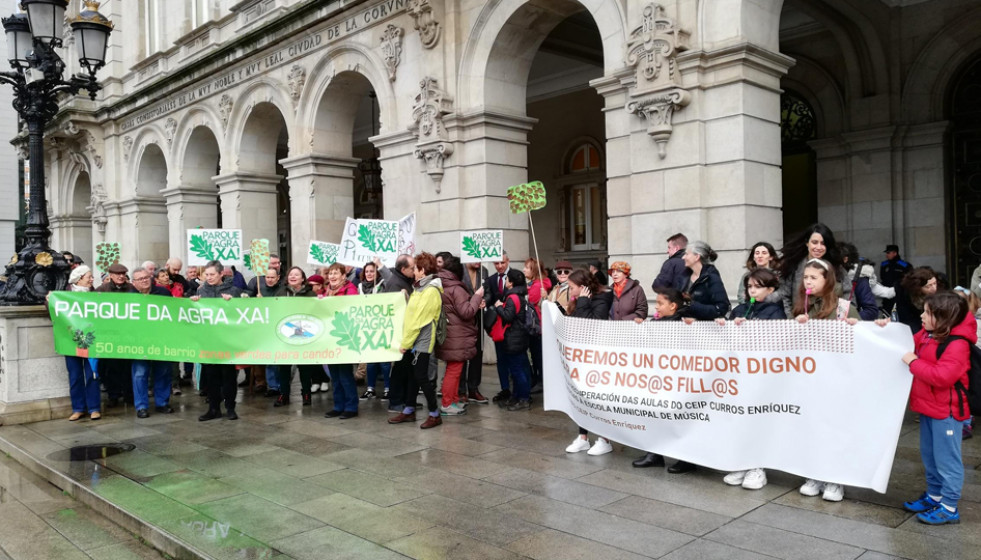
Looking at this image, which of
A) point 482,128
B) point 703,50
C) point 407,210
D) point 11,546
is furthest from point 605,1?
point 11,546

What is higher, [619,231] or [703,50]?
[703,50]

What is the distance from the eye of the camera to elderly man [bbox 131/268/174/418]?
9453 mm

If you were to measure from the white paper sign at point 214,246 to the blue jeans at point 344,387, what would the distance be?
377 cm

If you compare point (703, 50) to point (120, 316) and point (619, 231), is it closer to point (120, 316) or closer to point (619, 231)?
point (619, 231)

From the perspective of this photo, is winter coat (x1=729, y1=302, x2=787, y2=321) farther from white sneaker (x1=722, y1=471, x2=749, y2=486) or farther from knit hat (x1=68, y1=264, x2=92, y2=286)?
knit hat (x1=68, y1=264, x2=92, y2=286)

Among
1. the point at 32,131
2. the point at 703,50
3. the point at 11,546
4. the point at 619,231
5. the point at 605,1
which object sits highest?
the point at 605,1

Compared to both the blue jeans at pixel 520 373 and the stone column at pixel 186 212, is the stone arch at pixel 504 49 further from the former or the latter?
the stone column at pixel 186 212

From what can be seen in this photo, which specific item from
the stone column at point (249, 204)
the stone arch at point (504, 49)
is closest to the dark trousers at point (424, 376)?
the stone arch at point (504, 49)

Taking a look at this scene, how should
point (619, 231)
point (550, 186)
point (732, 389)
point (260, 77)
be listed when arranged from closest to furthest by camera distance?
1. point (732, 389)
2. point (619, 231)
3. point (260, 77)
4. point (550, 186)

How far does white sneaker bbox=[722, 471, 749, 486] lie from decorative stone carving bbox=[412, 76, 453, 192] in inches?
350

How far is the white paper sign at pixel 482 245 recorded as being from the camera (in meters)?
10.3

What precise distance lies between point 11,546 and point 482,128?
967cm

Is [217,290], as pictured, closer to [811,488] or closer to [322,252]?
[322,252]

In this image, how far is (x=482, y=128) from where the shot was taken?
1318 centimetres
